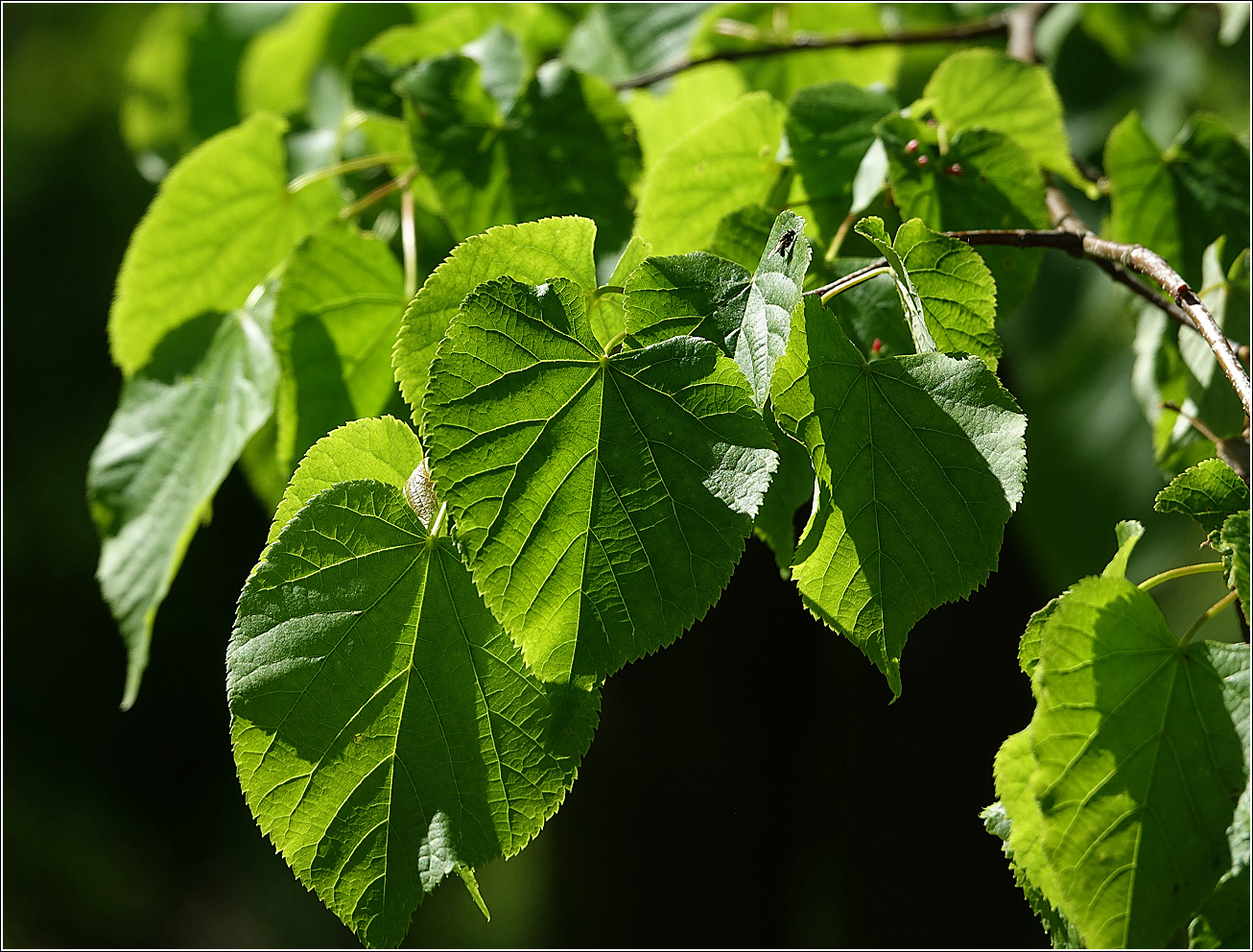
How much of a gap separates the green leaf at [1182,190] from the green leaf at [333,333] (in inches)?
18.8

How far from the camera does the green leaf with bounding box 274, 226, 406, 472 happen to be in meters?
0.60

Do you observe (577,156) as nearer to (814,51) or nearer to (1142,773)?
(814,51)

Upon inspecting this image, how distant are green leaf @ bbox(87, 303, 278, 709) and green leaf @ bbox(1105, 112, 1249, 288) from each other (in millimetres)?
571

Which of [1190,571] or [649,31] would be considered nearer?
[1190,571]

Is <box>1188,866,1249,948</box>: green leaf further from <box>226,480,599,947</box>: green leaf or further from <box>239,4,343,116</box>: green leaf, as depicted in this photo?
<box>239,4,343,116</box>: green leaf

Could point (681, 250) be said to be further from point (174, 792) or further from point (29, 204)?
point (174, 792)

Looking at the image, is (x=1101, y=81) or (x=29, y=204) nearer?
(x=1101, y=81)

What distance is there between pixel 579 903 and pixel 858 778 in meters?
0.86

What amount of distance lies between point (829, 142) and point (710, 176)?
0.23 feet

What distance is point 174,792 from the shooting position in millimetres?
3816

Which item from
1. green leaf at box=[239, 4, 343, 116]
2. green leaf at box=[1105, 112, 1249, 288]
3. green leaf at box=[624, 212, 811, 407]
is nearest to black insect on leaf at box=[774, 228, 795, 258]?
green leaf at box=[624, 212, 811, 407]

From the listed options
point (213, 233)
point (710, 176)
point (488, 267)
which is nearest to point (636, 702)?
point (213, 233)

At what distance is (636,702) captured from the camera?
2.28m

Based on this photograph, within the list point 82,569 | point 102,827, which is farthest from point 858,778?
point 102,827
